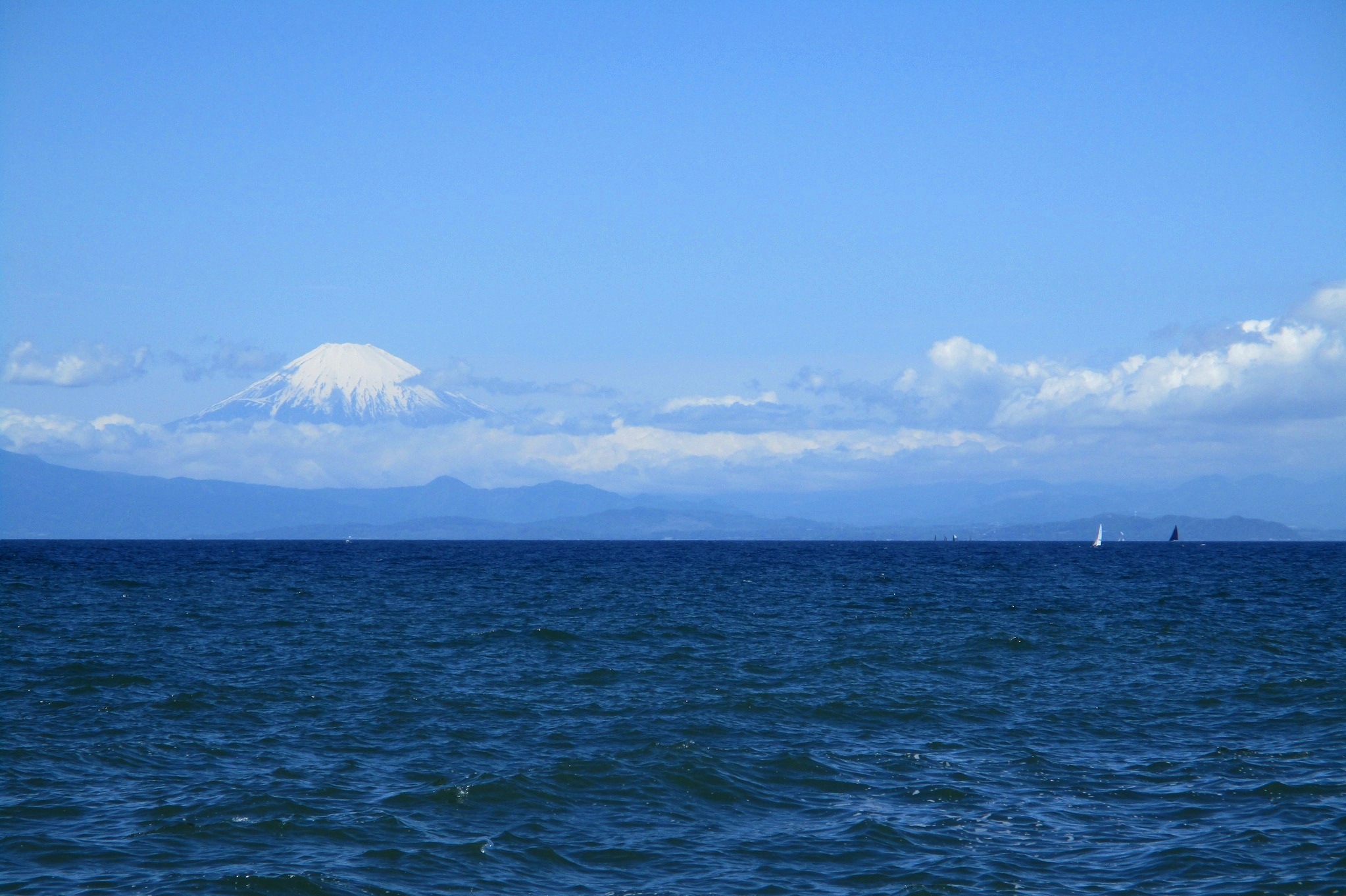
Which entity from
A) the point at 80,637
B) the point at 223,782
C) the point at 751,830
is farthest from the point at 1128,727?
the point at 80,637

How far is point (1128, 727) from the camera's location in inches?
1091

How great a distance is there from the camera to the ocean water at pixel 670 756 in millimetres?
17328

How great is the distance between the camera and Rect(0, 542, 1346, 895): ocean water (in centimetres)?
1733

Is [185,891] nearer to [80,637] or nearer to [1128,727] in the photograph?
[1128,727]

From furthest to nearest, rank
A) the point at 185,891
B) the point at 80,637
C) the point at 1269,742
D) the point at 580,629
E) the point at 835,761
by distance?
the point at 580,629, the point at 80,637, the point at 1269,742, the point at 835,761, the point at 185,891

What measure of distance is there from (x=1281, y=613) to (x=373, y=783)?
2105 inches

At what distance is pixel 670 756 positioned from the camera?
24109mm

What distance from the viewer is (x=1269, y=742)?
26047 mm

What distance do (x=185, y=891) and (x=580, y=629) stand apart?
3438cm

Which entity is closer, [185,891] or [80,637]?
[185,891]

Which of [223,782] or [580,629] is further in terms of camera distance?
[580,629]

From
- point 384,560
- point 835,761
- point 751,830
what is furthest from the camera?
point 384,560

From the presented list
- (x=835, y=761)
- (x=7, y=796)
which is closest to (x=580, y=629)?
(x=835, y=761)

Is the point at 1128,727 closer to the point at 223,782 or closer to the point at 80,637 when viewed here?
the point at 223,782
